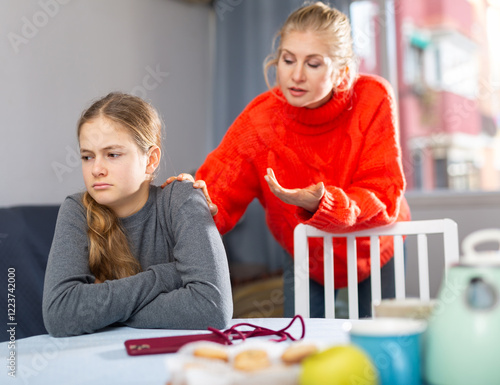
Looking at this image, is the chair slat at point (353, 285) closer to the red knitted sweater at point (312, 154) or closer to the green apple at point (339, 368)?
the red knitted sweater at point (312, 154)

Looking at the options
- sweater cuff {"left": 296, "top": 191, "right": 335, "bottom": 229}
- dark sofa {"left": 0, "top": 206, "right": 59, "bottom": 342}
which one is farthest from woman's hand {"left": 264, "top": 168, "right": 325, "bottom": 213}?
dark sofa {"left": 0, "top": 206, "right": 59, "bottom": 342}

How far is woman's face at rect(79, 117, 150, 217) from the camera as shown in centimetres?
106

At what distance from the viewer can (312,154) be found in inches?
57.4

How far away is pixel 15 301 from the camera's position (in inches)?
64.6

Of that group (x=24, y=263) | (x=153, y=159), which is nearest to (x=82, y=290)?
(x=153, y=159)

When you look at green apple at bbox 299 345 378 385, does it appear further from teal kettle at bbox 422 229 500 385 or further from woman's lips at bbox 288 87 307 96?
woman's lips at bbox 288 87 307 96

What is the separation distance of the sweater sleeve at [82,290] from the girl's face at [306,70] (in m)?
0.57

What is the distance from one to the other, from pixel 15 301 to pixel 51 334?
79 cm

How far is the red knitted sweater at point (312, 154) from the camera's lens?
1.39m

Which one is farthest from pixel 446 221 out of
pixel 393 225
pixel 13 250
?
pixel 13 250

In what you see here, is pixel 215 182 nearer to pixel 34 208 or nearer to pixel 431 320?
pixel 34 208

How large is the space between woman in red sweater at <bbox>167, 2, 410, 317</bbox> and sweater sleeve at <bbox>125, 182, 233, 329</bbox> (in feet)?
0.83

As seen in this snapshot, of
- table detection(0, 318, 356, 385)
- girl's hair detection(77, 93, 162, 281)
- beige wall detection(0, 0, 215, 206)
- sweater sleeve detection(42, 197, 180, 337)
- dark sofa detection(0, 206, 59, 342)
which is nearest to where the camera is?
table detection(0, 318, 356, 385)

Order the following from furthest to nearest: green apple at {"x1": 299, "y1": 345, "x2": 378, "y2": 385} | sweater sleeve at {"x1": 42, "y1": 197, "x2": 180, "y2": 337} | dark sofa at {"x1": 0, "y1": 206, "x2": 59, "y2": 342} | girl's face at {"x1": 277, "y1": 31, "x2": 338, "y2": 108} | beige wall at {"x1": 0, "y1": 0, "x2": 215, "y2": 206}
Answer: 1. beige wall at {"x1": 0, "y1": 0, "x2": 215, "y2": 206}
2. dark sofa at {"x1": 0, "y1": 206, "x2": 59, "y2": 342}
3. girl's face at {"x1": 277, "y1": 31, "x2": 338, "y2": 108}
4. sweater sleeve at {"x1": 42, "y1": 197, "x2": 180, "y2": 337}
5. green apple at {"x1": 299, "y1": 345, "x2": 378, "y2": 385}
